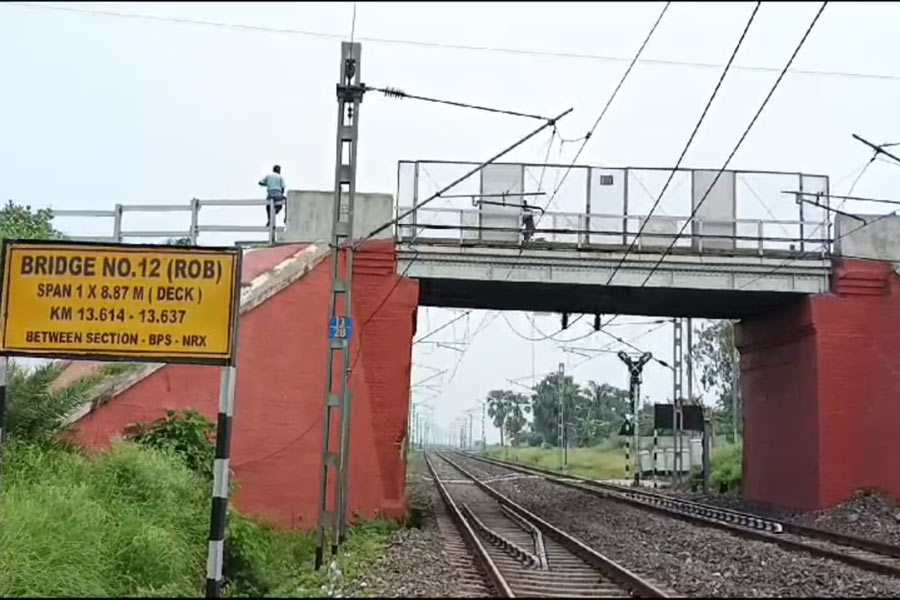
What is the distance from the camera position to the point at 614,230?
881 inches

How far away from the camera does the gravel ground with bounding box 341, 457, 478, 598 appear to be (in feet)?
36.7

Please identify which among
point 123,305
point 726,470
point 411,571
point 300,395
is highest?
point 123,305

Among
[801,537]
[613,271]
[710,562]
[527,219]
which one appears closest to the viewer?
[710,562]

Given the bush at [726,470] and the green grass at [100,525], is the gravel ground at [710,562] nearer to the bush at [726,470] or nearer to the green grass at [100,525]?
the green grass at [100,525]

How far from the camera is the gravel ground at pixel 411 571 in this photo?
11195 millimetres

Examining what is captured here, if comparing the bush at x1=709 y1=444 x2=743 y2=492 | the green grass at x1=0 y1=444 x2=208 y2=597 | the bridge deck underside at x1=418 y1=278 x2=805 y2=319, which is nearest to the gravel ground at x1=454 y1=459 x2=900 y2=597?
the bridge deck underside at x1=418 y1=278 x2=805 y2=319

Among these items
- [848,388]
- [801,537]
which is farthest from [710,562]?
[848,388]

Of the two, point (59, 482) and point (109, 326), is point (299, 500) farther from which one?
point (109, 326)

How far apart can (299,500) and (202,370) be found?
3.00 m

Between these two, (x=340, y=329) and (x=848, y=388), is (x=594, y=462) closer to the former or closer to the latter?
(x=848, y=388)

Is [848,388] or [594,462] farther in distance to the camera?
[594,462]

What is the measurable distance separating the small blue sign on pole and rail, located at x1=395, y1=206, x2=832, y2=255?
699 centimetres

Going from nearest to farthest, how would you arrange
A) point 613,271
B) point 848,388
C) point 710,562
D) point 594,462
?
point 710,562 → point 613,271 → point 848,388 → point 594,462

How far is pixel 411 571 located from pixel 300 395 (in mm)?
6673
